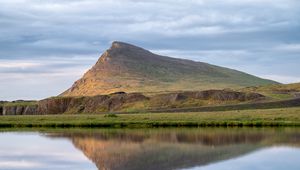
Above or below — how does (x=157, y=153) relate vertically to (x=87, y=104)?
below

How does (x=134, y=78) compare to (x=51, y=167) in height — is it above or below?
above

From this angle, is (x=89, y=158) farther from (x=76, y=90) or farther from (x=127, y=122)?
(x=76, y=90)

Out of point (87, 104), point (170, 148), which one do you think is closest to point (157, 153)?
point (170, 148)

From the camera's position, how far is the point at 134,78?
192 m

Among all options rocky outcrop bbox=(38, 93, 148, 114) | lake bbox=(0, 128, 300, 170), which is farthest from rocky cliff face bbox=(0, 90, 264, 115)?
lake bbox=(0, 128, 300, 170)

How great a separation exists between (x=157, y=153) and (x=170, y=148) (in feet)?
9.10

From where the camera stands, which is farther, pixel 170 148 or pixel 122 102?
pixel 122 102

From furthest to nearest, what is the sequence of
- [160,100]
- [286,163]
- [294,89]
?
[294,89], [160,100], [286,163]

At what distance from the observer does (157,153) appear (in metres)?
27.2

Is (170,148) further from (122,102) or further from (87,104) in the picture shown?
(87,104)

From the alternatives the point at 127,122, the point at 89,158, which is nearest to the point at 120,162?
the point at 89,158

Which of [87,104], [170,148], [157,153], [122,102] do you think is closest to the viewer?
[157,153]

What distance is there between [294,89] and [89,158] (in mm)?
114770

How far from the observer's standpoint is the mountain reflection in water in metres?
23.5
